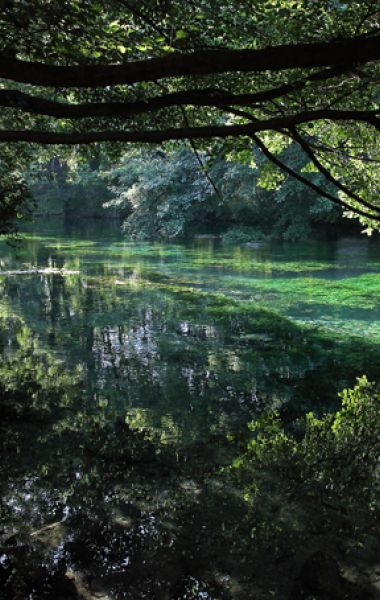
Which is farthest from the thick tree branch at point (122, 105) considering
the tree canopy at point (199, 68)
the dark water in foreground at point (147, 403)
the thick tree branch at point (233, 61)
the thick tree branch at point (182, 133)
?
the dark water in foreground at point (147, 403)

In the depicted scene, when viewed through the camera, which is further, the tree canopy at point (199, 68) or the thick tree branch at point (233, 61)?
the tree canopy at point (199, 68)

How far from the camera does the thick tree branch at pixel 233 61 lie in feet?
12.6

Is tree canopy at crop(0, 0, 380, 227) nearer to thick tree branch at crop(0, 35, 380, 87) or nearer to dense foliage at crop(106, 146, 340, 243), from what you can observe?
thick tree branch at crop(0, 35, 380, 87)

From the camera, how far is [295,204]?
25578 millimetres

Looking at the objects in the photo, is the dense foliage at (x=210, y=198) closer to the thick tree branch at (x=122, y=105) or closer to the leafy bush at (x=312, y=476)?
the thick tree branch at (x=122, y=105)

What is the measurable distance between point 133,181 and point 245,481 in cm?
2673

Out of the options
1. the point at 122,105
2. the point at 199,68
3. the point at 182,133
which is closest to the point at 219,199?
the point at 122,105

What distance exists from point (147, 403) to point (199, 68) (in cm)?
379

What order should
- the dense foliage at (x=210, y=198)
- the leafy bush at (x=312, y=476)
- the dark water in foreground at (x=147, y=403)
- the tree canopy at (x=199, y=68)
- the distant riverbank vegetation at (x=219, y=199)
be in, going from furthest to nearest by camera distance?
the dense foliage at (x=210, y=198) → the distant riverbank vegetation at (x=219, y=199) → the tree canopy at (x=199, y=68) → the leafy bush at (x=312, y=476) → the dark water in foreground at (x=147, y=403)

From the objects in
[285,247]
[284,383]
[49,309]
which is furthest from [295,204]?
[284,383]

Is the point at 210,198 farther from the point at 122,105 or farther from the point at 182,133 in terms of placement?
the point at 182,133

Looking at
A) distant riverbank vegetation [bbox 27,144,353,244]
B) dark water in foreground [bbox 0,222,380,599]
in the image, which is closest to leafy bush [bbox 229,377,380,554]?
dark water in foreground [bbox 0,222,380,599]

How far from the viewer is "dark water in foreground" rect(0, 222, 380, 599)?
3369 mm

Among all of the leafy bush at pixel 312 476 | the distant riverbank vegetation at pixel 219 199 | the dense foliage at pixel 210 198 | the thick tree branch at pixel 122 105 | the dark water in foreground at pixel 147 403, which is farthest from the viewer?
Result: the dense foliage at pixel 210 198
